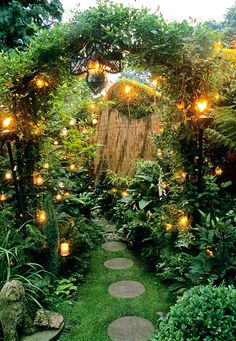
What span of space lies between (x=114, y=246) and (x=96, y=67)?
2940 mm

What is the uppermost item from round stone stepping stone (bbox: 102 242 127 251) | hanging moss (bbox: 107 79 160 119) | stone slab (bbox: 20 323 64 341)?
hanging moss (bbox: 107 79 160 119)

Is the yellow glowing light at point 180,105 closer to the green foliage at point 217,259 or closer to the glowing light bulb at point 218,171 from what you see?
the glowing light bulb at point 218,171

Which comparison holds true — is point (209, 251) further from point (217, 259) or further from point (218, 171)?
point (218, 171)

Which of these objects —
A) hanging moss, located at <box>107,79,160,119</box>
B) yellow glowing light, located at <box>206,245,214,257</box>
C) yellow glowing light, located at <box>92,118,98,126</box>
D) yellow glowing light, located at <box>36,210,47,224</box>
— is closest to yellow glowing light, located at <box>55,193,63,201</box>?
yellow glowing light, located at <box>36,210,47,224</box>

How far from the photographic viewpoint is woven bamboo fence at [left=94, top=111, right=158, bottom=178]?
6.80m

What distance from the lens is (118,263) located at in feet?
14.9

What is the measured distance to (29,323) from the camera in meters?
2.76

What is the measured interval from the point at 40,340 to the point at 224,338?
1643 mm

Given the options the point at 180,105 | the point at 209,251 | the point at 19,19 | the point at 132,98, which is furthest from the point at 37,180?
the point at 19,19

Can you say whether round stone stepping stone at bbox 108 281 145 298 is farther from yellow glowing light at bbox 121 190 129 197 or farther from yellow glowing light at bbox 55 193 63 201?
yellow glowing light at bbox 121 190 129 197

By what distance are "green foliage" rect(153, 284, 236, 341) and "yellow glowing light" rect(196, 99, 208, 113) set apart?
2177mm

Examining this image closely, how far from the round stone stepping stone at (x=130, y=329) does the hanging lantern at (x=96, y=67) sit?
250 cm

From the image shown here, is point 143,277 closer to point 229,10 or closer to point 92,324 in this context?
point 92,324

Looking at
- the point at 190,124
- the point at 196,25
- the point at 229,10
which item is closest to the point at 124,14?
the point at 196,25
